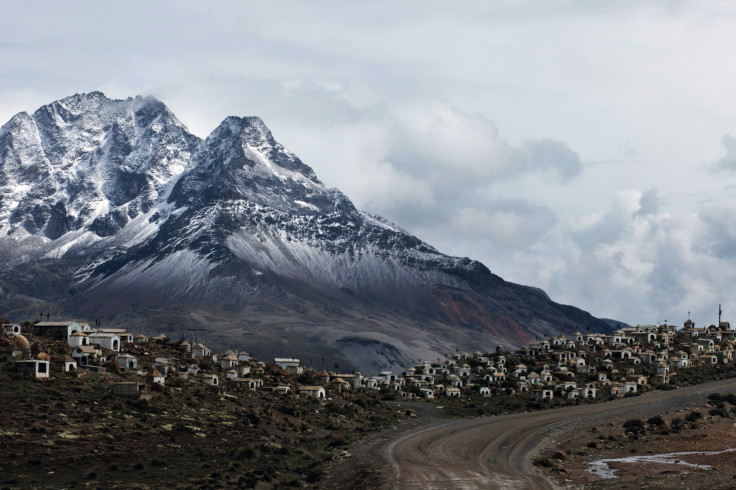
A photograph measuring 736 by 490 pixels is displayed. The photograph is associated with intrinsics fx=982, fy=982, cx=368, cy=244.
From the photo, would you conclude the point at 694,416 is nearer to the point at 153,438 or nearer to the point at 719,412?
the point at 719,412

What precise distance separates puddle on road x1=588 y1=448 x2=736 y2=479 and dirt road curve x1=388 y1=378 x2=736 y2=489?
6715 millimetres

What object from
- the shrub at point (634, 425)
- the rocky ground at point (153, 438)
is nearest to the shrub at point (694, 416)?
the shrub at point (634, 425)

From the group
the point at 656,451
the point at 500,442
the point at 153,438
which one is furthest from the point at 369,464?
the point at 656,451

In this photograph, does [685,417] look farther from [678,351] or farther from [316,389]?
[678,351]

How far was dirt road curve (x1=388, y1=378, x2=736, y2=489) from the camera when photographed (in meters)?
89.3

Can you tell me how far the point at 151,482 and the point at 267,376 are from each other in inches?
3321

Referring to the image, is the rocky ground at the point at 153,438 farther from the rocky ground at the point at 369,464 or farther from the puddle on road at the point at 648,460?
the puddle on road at the point at 648,460

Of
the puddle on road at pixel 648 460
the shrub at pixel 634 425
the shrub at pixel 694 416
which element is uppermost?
the shrub at pixel 694 416

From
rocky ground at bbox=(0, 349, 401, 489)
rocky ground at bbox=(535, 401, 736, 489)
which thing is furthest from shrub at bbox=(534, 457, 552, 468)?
rocky ground at bbox=(0, 349, 401, 489)

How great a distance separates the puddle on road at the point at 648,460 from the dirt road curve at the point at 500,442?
6715 millimetres

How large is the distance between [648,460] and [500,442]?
18.8 meters

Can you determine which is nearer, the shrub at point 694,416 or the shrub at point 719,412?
the shrub at point 694,416

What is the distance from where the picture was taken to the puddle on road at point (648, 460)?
95.2 meters

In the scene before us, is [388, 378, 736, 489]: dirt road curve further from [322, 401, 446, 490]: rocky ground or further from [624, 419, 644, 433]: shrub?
[624, 419, 644, 433]: shrub
